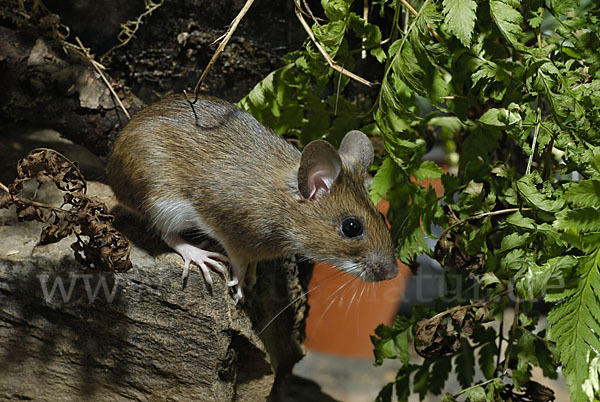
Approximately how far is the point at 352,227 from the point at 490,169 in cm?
59

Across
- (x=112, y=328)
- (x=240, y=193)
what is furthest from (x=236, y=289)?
(x=112, y=328)

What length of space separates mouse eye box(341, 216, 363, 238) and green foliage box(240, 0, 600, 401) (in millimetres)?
261

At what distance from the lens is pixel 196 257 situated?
8.24 feet

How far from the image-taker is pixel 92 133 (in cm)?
305

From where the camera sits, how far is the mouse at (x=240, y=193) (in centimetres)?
242

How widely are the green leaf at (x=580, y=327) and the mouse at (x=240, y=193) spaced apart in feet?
2.13

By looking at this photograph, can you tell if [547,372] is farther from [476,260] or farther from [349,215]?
[349,215]

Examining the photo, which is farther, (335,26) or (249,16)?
(249,16)

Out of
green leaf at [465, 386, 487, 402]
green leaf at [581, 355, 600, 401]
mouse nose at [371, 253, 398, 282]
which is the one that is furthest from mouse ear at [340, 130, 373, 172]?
green leaf at [581, 355, 600, 401]

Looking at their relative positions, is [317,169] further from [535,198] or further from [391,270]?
[535,198]

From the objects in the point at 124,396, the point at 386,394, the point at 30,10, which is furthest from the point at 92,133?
the point at 386,394

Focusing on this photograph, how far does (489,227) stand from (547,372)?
0.62 meters

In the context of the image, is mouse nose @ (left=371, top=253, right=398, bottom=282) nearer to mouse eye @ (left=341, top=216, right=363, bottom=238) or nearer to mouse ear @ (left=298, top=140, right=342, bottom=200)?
mouse eye @ (left=341, top=216, right=363, bottom=238)

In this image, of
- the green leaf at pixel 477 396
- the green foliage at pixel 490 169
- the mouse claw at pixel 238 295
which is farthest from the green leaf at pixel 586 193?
the mouse claw at pixel 238 295
